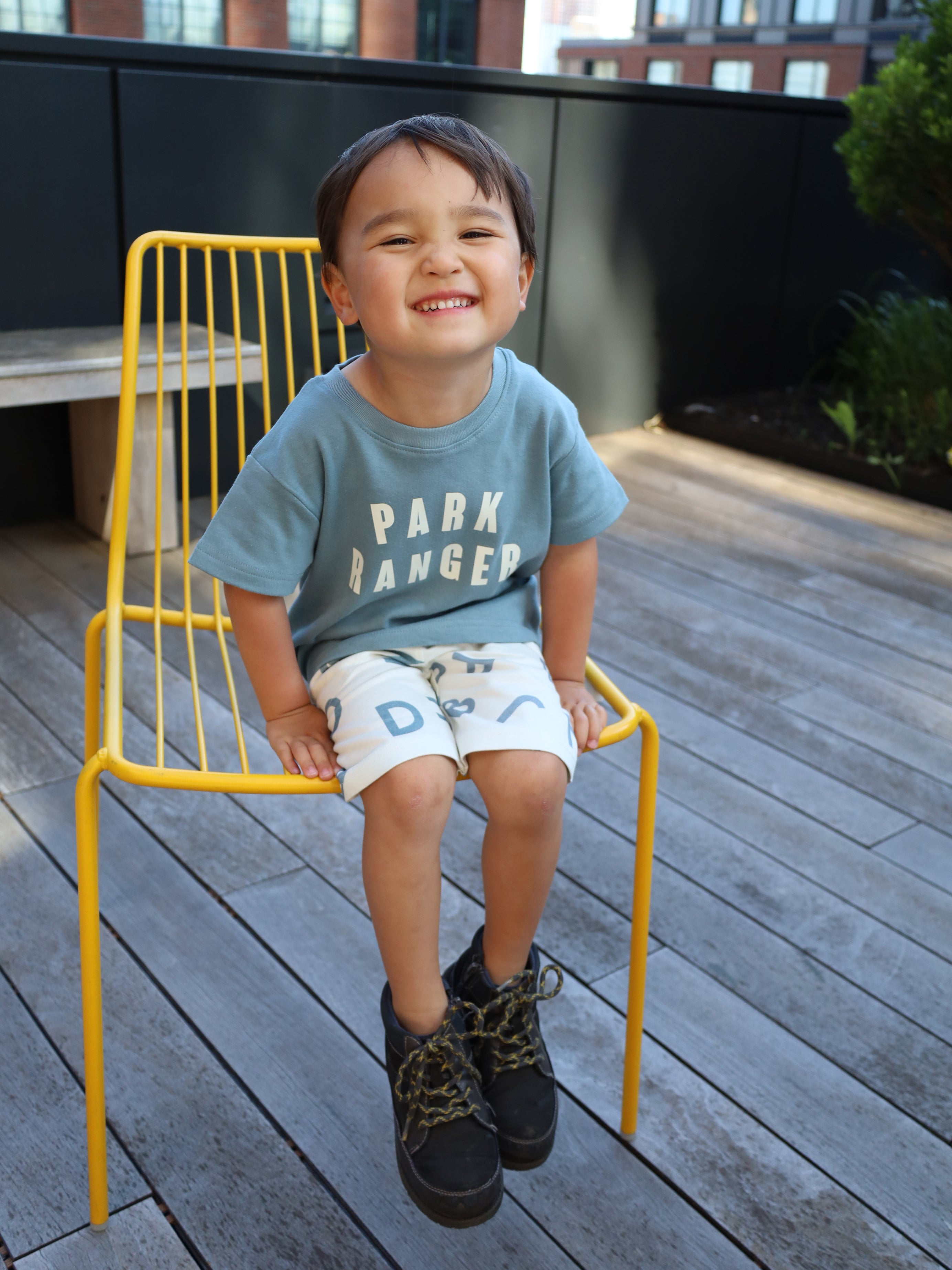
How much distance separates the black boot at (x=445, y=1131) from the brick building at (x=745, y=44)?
4.53 meters

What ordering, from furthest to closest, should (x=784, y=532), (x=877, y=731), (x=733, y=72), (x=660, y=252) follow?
1. (x=733, y=72)
2. (x=660, y=252)
3. (x=784, y=532)
4. (x=877, y=731)

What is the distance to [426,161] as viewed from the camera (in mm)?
903

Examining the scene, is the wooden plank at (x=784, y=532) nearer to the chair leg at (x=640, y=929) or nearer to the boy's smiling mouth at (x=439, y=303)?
the chair leg at (x=640, y=929)

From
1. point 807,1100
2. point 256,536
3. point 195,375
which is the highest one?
point 256,536

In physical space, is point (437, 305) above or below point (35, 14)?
below

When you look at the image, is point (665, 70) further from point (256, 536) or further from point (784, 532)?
point (256, 536)

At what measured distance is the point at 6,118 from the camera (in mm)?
2363

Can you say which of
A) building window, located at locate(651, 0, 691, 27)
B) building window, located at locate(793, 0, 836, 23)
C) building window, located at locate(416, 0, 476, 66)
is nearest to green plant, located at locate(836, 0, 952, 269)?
building window, located at locate(793, 0, 836, 23)

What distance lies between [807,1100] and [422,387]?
82 centimetres

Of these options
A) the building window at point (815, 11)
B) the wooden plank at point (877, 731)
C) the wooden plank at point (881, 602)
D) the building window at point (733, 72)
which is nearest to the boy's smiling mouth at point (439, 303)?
the wooden plank at point (877, 731)

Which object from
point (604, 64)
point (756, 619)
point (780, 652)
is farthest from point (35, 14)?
point (780, 652)


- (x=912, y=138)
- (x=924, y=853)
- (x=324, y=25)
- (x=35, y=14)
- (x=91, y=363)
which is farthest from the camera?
(x=324, y=25)

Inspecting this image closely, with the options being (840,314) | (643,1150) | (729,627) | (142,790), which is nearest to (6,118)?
(142,790)

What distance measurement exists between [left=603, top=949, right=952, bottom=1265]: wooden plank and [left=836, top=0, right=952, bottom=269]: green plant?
103 inches
